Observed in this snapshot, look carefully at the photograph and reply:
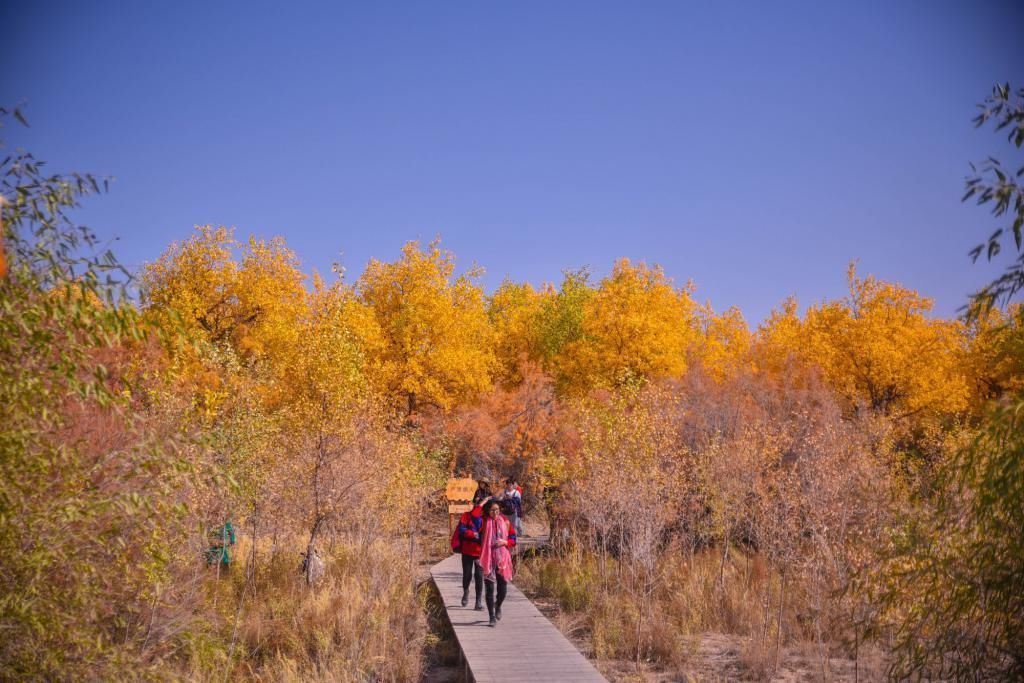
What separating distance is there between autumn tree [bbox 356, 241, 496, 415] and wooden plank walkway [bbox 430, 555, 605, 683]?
55.4 ft

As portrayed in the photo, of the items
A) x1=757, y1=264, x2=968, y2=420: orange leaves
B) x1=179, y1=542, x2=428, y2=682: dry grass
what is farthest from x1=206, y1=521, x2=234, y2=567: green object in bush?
x1=757, y1=264, x2=968, y2=420: orange leaves

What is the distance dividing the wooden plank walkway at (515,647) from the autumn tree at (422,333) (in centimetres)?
1689

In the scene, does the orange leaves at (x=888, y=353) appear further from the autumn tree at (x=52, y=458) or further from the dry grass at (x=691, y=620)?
the autumn tree at (x=52, y=458)

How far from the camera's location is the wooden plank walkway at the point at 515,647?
10.3 metres

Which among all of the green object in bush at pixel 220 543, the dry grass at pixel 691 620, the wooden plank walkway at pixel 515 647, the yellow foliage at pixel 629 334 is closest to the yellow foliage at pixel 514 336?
the yellow foliage at pixel 629 334

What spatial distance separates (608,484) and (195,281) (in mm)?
23712

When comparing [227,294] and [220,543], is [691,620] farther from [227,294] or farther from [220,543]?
[227,294]

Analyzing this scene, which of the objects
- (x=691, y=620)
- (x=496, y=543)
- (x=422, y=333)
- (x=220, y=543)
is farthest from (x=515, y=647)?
(x=422, y=333)

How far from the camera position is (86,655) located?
23.8ft

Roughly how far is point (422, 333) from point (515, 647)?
877 inches

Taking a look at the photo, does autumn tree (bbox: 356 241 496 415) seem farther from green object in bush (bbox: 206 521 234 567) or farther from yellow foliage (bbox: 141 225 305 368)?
green object in bush (bbox: 206 521 234 567)

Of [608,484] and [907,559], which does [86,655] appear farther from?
[608,484]

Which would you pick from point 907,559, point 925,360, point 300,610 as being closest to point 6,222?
point 907,559

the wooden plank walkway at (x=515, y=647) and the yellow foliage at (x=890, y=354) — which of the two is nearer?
the wooden plank walkway at (x=515, y=647)
